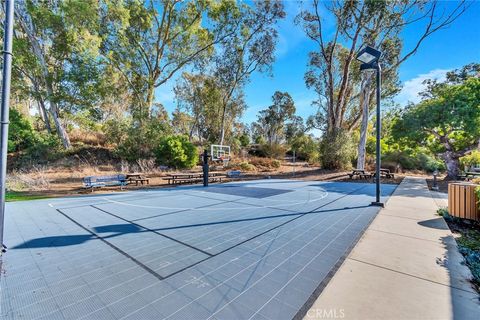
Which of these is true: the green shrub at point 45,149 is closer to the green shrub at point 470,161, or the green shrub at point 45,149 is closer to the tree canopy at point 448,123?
the tree canopy at point 448,123

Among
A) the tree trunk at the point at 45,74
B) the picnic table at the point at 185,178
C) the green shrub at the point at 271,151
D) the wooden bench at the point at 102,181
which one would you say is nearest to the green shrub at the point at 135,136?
the tree trunk at the point at 45,74

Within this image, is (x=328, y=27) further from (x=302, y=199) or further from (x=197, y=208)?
(x=197, y=208)

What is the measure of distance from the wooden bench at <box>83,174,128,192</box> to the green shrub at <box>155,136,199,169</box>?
6.09 m

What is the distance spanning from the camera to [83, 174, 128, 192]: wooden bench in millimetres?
9023

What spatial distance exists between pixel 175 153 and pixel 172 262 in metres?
14.1

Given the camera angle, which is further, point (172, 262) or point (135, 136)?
point (135, 136)

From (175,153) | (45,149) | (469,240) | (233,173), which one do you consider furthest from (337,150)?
(45,149)

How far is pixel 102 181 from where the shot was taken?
959cm

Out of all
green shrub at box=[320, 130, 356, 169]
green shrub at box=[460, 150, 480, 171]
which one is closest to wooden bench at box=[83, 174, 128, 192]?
green shrub at box=[320, 130, 356, 169]

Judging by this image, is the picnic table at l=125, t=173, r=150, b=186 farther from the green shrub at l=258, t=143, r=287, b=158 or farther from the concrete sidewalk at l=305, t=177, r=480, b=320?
the green shrub at l=258, t=143, r=287, b=158

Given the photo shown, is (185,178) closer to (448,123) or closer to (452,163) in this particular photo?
(448,123)

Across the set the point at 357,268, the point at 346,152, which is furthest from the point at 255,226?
the point at 346,152

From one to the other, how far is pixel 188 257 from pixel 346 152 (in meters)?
15.6

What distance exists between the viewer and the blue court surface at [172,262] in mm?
1911
